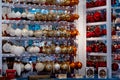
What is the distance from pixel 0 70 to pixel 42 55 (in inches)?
44.9

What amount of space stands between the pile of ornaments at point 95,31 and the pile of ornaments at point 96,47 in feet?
0.67

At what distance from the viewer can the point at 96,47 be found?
29.0ft

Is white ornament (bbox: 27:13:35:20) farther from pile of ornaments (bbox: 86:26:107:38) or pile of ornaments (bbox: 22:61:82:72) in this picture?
pile of ornaments (bbox: 86:26:107:38)

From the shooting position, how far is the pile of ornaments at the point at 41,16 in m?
8.37

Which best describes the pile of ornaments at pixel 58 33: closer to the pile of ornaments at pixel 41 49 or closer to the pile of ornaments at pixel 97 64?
the pile of ornaments at pixel 41 49

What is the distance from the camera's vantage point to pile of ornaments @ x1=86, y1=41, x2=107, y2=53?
339 inches

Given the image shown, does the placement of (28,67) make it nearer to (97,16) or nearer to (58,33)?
(58,33)

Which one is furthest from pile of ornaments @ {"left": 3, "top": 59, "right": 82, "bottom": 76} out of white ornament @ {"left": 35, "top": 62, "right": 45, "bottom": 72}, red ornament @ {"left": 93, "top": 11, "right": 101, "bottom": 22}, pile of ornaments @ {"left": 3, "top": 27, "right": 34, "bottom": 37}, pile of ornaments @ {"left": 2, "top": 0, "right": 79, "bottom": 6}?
pile of ornaments @ {"left": 2, "top": 0, "right": 79, "bottom": 6}

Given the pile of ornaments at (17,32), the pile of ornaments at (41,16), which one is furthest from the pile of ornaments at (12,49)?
the pile of ornaments at (41,16)

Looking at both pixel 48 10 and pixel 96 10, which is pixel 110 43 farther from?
pixel 48 10

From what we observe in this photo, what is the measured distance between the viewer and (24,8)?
8.65 meters

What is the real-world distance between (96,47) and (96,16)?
0.70 m

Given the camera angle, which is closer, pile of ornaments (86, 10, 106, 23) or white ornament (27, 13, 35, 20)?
white ornament (27, 13, 35, 20)

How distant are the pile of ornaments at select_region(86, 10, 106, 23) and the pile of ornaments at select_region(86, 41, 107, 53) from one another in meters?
0.52
